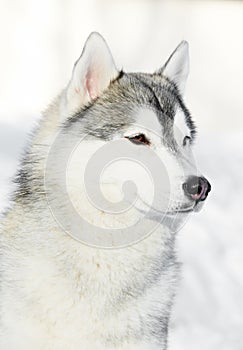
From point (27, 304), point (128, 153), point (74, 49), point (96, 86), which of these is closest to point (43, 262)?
point (27, 304)

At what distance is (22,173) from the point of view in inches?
91.6

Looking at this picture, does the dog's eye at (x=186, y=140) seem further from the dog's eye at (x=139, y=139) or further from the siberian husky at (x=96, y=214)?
the dog's eye at (x=139, y=139)

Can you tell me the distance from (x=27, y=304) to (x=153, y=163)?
569 mm

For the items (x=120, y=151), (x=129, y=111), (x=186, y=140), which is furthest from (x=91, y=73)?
(x=186, y=140)

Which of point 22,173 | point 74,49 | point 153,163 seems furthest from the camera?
point 74,49

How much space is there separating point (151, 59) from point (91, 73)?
3032 millimetres

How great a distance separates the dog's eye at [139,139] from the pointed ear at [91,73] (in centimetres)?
20

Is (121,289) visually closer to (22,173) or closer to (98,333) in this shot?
(98,333)

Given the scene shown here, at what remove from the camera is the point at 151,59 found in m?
5.22

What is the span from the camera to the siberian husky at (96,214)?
2186mm

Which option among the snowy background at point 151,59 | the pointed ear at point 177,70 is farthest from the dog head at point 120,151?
the snowy background at point 151,59

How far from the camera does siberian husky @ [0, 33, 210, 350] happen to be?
219cm

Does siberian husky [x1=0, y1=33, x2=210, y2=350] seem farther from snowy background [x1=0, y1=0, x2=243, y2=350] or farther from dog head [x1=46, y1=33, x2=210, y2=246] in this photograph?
snowy background [x1=0, y1=0, x2=243, y2=350]

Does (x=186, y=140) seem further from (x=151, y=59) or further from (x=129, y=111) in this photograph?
(x=151, y=59)
